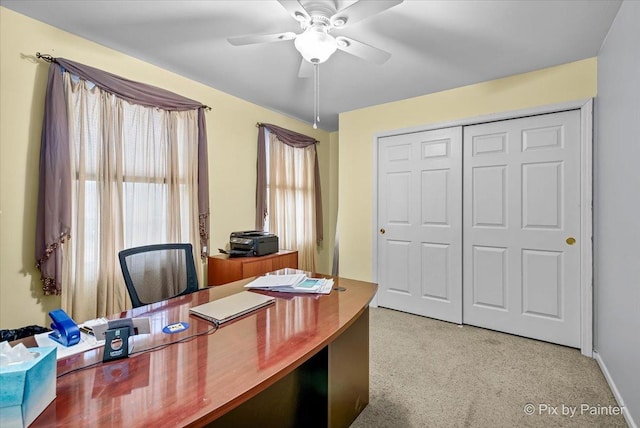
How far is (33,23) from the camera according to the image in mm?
1984

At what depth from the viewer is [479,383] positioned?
2057 mm

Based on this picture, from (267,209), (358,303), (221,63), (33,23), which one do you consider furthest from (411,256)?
(33,23)

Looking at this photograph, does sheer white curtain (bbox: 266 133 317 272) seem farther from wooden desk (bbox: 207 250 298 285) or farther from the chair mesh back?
the chair mesh back

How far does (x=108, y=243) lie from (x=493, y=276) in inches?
135

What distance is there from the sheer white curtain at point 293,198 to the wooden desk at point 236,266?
2.34ft

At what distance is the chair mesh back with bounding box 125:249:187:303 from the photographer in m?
1.73

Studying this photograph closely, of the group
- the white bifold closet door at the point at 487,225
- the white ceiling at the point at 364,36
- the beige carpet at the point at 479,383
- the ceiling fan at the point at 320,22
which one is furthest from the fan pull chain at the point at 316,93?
the beige carpet at the point at 479,383

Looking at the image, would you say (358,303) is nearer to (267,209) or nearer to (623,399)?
(623,399)

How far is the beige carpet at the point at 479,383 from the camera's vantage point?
1.72 metres

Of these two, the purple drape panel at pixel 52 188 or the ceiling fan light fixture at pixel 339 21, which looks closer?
the ceiling fan light fixture at pixel 339 21

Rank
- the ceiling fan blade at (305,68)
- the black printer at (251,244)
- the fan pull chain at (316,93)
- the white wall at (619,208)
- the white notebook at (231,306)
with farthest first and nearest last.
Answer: the black printer at (251,244) < the fan pull chain at (316,93) < the ceiling fan blade at (305,68) < the white wall at (619,208) < the white notebook at (231,306)

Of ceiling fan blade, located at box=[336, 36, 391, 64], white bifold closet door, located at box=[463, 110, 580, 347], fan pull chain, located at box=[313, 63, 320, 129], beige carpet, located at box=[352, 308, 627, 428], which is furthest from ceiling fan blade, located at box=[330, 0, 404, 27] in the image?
beige carpet, located at box=[352, 308, 627, 428]

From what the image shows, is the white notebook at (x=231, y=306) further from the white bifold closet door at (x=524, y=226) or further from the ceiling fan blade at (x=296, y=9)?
the white bifold closet door at (x=524, y=226)

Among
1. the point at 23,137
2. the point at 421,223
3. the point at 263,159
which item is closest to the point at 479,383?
the point at 421,223
